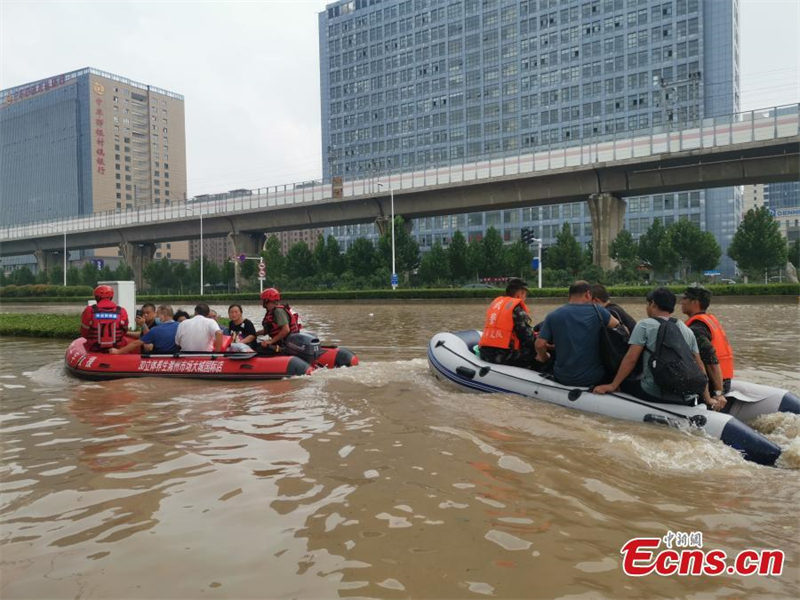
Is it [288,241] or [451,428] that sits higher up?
[288,241]

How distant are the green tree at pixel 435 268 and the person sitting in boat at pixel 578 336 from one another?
133 feet

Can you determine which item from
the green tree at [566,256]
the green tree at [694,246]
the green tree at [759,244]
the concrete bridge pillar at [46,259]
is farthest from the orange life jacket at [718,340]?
the concrete bridge pillar at [46,259]

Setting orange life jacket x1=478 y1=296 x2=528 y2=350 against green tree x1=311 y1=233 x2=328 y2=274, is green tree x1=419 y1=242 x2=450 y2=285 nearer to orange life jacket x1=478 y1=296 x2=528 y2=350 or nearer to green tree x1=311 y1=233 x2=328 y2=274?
green tree x1=311 y1=233 x2=328 y2=274

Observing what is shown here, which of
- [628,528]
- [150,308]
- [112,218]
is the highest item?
[112,218]

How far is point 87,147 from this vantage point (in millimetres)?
125250

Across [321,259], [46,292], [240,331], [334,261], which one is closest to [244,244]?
[321,259]

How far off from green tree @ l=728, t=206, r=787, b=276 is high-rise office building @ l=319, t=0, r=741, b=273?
24690 millimetres

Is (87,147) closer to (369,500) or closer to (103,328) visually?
(103,328)

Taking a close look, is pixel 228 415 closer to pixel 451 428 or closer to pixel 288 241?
pixel 451 428

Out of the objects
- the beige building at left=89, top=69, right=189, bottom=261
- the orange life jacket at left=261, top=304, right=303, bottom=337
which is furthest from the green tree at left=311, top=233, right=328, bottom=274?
the beige building at left=89, top=69, right=189, bottom=261

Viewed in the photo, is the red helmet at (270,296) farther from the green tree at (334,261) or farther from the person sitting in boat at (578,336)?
the green tree at (334,261)

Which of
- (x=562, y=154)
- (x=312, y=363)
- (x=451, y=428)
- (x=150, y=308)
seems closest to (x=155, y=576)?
(x=451, y=428)

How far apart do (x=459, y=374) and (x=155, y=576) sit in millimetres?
5683

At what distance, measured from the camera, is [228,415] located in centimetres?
711
